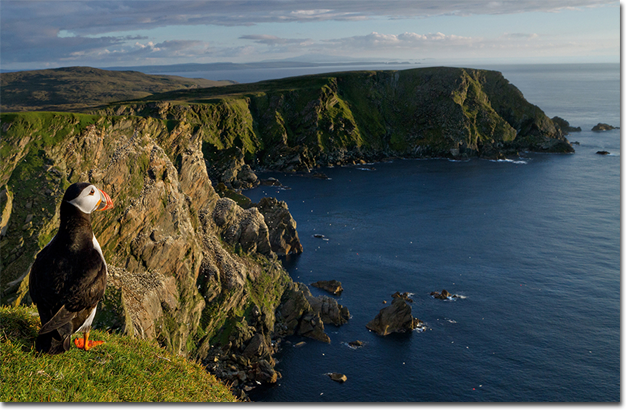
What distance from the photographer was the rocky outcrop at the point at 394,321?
76.6 m

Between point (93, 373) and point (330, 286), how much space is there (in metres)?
82.6

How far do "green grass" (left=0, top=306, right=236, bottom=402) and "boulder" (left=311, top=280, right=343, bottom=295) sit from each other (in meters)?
77.6

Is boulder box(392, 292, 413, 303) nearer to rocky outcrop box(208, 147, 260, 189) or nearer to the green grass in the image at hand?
the green grass

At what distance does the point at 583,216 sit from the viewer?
447ft

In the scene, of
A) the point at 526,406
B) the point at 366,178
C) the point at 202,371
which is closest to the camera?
the point at 526,406

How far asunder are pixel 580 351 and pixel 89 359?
80371 millimetres

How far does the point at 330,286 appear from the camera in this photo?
308ft

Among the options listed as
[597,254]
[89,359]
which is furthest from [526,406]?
[597,254]

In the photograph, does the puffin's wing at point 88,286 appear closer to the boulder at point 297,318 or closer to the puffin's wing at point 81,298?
the puffin's wing at point 81,298

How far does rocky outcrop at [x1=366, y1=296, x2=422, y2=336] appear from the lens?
76625mm

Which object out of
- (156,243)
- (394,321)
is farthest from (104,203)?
(394,321)

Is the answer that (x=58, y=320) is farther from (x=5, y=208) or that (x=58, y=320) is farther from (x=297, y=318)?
(x=297, y=318)

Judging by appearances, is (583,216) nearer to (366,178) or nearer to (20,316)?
(366,178)

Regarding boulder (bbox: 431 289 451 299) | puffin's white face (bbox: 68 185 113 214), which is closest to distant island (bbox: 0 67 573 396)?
boulder (bbox: 431 289 451 299)
